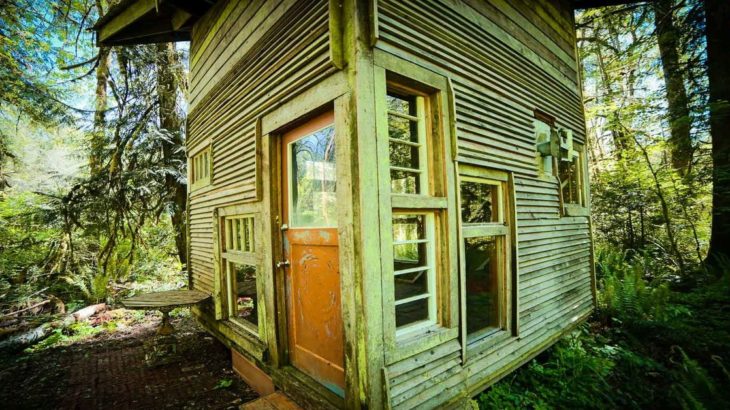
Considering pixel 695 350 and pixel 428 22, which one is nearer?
pixel 428 22

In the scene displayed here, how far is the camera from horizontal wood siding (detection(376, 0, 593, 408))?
2.64 meters

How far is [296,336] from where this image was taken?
3182 millimetres

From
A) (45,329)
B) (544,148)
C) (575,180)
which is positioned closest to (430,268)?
(544,148)

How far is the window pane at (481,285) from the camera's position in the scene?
12.0 ft

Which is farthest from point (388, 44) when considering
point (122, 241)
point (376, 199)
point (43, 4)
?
point (43, 4)

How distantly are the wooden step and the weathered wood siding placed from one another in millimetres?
2102

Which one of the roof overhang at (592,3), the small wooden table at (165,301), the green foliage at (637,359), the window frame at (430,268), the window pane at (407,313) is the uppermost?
the roof overhang at (592,3)

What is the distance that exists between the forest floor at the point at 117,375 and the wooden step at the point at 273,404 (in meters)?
0.88

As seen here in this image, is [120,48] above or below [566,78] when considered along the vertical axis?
above

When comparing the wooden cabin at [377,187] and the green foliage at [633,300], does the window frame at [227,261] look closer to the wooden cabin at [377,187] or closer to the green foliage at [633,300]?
the wooden cabin at [377,187]

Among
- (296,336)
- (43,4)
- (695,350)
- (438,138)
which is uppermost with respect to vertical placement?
(43,4)

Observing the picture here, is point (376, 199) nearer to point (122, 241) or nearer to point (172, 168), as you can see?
point (172, 168)

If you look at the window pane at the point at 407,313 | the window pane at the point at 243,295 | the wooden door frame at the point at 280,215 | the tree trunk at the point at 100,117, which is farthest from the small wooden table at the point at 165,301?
the tree trunk at the point at 100,117

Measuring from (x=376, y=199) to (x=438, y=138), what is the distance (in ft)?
3.26
